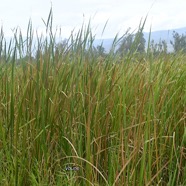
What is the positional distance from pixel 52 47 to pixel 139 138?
732mm

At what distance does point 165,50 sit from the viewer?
2.57m

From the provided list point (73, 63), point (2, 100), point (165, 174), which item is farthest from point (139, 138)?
point (2, 100)

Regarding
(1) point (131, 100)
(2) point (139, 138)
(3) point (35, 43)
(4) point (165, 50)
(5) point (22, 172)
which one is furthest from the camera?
(4) point (165, 50)

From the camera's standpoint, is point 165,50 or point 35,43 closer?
point 35,43

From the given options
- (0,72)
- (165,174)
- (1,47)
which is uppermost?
(1,47)

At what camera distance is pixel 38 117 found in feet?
5.55

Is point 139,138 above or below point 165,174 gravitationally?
above

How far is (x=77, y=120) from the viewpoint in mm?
1738

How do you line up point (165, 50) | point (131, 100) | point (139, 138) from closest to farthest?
point (139, 138), point (131, 100), point (165, 50)

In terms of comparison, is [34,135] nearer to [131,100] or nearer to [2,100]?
[2,100]

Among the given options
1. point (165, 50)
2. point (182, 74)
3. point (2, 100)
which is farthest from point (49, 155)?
point (165, 50)

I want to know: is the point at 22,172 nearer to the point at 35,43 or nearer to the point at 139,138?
the point at 139,138

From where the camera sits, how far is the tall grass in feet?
5.14

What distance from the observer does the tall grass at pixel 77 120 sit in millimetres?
1567
